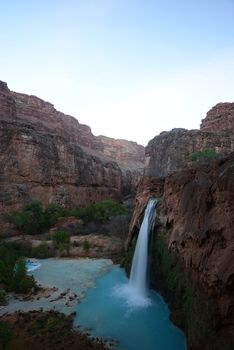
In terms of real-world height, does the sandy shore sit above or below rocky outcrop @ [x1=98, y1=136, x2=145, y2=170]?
below

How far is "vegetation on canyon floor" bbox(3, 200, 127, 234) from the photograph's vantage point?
112ft

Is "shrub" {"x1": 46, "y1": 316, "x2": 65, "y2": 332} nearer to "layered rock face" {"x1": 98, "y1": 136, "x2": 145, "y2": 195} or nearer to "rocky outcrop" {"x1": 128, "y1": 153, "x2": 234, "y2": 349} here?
→ "rocky outcrop" {"x1": 128, "y1": 153, "x2": 234, "y2": 349}

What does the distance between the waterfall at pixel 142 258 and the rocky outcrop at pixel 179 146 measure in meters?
21.6

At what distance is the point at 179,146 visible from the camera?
45719mm

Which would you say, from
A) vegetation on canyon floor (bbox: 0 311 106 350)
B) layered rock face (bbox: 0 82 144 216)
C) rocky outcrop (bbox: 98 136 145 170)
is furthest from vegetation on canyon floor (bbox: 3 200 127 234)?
rocky outcrop (bbox: 98 136 145 170)

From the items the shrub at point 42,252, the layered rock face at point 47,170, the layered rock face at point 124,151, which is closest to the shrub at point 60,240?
the shrub at point 42,252

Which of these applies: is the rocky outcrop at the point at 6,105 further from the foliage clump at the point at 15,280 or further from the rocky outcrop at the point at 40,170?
the foliage clump at the point at 15,280

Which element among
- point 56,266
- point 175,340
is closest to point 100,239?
point 56,266

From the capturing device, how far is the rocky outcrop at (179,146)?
42.7 meters

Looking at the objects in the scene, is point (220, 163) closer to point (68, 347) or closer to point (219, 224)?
point (219, 224)

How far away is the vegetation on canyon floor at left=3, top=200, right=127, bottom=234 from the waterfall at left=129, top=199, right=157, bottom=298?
17066 millimetres

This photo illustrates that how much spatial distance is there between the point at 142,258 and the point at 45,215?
2077 centimetres

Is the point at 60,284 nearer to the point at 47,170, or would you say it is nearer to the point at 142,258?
the point at 142,258

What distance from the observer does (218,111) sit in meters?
51.5
